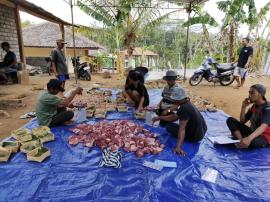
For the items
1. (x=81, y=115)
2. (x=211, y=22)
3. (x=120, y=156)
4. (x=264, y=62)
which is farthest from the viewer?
(x=264, y=62)

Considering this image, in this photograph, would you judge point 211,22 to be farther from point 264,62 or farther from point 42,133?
point 42,133

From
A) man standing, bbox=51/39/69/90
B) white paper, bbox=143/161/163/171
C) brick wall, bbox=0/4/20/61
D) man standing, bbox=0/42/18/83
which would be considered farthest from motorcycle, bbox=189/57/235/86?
brick wall, bbox=0/4/20/61

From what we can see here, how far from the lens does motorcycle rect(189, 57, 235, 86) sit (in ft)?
31.9

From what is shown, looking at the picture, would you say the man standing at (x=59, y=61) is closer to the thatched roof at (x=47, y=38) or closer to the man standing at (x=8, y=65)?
the man standing at (x=8, y=65)

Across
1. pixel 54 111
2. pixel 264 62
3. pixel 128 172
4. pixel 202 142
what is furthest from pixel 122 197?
pixel 264 62

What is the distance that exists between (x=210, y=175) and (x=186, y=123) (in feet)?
2.56

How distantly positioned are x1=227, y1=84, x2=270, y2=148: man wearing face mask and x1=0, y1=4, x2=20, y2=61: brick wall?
9174 millimetres

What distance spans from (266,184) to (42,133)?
303cm

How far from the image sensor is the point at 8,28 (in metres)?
9.99

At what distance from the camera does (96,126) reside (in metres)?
4.23

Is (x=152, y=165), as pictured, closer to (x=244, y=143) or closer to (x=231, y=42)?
(x=244, y=143)

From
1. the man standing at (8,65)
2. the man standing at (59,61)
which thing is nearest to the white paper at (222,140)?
the man standing at (59,61)

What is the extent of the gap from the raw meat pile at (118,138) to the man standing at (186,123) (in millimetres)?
310

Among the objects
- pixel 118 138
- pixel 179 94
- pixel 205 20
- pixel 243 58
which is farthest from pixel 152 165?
pixel 205 20
